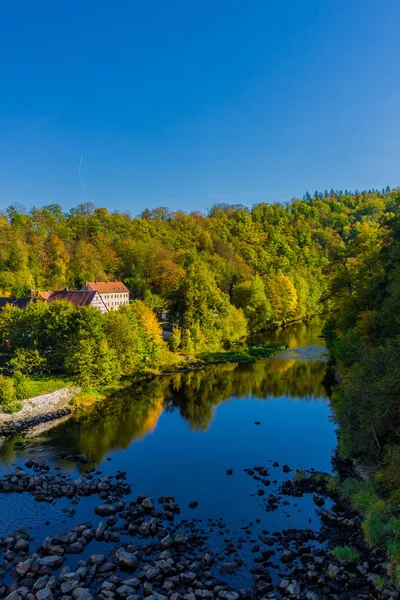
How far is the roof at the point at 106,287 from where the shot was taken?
2731 inches

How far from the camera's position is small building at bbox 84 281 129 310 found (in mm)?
69062

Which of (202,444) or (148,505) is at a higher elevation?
(202,444)

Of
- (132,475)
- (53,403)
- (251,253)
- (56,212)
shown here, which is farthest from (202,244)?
(132,475)

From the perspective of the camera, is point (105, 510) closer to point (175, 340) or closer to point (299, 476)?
point (299, 476)

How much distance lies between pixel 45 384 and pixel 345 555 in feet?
83.6

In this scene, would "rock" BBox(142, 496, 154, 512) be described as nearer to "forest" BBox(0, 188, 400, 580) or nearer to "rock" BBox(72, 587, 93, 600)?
"rock" BBox(72, 587, 93, 600)

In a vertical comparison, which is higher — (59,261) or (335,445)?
(59,261)

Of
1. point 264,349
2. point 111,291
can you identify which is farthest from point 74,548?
point 111,291

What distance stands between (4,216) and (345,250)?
6726cm

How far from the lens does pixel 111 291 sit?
235 ft

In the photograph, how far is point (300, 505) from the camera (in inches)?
749

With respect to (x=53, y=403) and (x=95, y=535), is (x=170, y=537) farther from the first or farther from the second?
(x=53, y=403)

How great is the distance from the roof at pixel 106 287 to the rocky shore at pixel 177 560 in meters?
51.9

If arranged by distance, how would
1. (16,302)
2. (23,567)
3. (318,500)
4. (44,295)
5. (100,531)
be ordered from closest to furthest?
(23,567) < (100,531) < (318,500) < (16,302) < (44,295)
